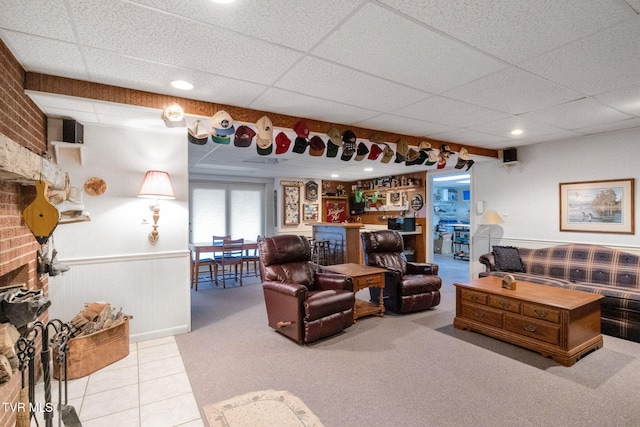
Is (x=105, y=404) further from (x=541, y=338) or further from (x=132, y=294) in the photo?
(x=541, y=338)

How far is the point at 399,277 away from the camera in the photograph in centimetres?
414

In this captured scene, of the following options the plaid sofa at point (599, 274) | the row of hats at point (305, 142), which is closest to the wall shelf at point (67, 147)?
the row of hats at point (305, 142)

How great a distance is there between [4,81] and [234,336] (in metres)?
2.81

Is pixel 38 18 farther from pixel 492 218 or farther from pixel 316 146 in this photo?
pixel 492 218

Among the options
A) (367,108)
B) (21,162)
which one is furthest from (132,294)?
(367,108)

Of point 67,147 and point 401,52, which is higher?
point 401,52

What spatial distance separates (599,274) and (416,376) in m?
3.06

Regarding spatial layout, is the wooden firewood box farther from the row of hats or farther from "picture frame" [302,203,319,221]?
"picture frame" [302,203,319,221]

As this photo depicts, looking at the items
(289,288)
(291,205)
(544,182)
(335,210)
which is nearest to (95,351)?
(289,288)

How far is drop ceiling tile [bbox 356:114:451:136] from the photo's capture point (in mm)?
3639

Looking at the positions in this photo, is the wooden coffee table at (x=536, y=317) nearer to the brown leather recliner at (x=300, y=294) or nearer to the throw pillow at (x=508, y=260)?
the throw pillow at (x=508, y=260)

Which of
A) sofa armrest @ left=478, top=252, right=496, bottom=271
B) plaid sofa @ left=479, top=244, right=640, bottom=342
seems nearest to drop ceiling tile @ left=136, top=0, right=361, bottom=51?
plaid sofa @ left=479, top=244, right=640, bottom=342

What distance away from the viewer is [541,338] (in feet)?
9.68

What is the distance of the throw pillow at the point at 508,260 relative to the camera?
4.59 m
